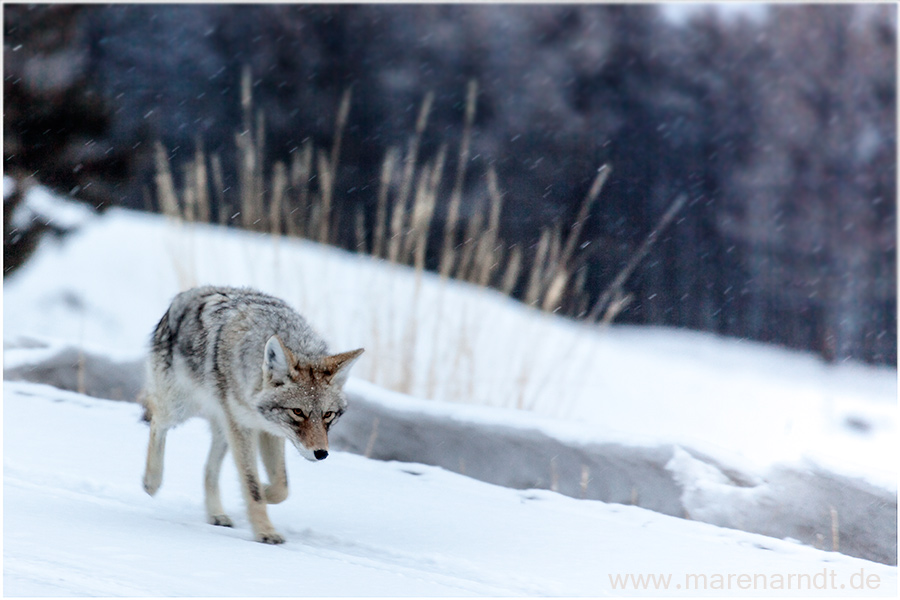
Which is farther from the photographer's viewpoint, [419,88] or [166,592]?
[419,88]

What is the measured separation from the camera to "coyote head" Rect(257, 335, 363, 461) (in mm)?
2395

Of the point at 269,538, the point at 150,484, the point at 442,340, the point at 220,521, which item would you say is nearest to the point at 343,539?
the point at 269,538

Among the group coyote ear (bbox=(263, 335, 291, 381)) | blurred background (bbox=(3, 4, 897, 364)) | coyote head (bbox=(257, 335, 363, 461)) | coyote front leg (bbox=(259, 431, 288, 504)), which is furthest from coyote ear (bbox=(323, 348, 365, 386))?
blurred background (bbox=(3, 4, 897, 364))

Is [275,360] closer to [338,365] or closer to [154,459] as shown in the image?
[338,365]

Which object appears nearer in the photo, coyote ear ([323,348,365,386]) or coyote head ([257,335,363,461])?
coyote head ([257,335,363,461])

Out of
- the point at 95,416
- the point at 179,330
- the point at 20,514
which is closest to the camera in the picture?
the point at 20,514

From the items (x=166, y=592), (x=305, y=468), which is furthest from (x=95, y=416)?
(x=166, y=592)

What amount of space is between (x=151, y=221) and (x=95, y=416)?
11.0 ft

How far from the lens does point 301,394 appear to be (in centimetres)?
243

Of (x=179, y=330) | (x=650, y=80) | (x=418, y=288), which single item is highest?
(x=650, y=80)

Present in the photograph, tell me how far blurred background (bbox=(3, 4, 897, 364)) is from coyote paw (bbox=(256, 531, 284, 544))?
678 centimetres

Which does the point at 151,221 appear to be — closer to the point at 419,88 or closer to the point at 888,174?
the point at 419,88

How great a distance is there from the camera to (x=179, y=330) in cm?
293

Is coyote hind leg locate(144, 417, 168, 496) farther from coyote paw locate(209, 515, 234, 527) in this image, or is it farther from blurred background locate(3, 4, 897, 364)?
blurred background locate(3, 4, 897, 364)
